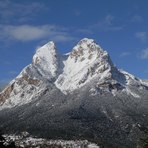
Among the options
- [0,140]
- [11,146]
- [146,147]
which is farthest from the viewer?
[11,146]

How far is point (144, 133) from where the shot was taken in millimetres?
111750

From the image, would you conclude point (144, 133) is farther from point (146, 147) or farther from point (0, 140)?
point (0, 140)

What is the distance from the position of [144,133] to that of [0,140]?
142 ft

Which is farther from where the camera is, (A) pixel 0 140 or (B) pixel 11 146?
(B) pixel 11 146

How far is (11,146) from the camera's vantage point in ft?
478

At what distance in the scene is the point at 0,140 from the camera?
13562 cm

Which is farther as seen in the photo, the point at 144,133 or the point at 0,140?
the point at 0,140

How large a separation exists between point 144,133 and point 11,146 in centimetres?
4888

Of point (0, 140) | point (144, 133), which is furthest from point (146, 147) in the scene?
point (0, 140)

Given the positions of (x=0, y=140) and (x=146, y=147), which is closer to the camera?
(x=146, y=147)

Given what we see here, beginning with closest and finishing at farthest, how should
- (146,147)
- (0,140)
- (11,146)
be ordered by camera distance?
(146,147) → (0,140) → (11,146)

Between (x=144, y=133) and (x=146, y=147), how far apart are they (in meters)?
4.29

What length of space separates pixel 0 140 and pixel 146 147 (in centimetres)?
4512

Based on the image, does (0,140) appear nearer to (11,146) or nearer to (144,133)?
(11,146)
